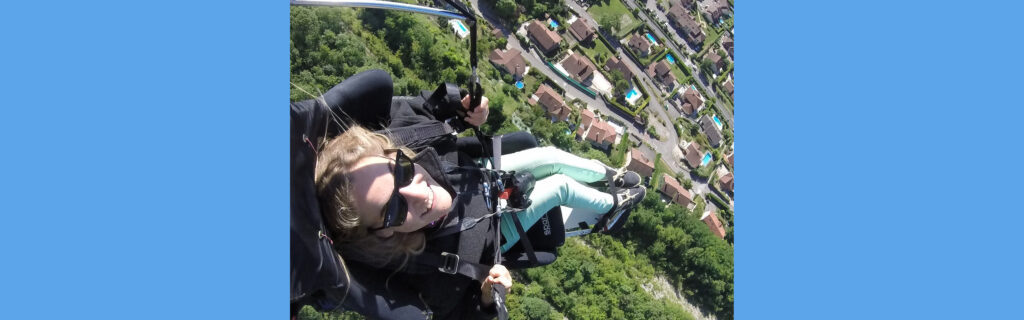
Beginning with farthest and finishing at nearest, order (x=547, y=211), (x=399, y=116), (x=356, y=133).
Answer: (x=547, y=211)
(x=399, y=116)
(x=356, y=133)

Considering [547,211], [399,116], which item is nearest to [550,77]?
[547,211]

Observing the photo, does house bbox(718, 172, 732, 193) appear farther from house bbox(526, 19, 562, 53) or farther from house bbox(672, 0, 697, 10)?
house bbox(526, 19, 562, 53)

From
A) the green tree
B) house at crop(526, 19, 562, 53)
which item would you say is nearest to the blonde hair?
the green tree

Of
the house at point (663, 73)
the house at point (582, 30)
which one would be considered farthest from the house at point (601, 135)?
the house at point (582, 30)

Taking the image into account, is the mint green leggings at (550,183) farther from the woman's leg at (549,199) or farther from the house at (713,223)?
the house at (713,223)

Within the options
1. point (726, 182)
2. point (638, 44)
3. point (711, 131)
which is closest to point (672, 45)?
point (638, 44)

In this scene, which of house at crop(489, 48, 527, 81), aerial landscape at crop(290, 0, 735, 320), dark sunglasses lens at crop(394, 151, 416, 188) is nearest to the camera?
dark sunglasses lens at crop(394, 151, 416, 188)

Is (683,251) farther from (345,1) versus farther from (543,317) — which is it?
(345,1)
